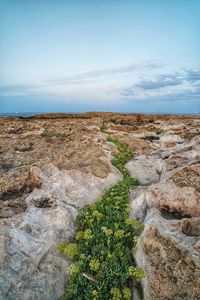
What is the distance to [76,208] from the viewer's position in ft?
44.0

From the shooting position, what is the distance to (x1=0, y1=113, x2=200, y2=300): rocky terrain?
8.50 meters

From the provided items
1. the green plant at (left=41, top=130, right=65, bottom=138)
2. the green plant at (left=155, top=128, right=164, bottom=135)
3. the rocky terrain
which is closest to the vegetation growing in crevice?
the rocky terrain

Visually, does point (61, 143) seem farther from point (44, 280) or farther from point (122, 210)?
point (44, 280)

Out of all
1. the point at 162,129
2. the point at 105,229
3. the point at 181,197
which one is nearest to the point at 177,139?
the point at 162,129

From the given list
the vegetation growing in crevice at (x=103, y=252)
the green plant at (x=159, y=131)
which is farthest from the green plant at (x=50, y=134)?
the vegetation growing in crevice at (x=103, y=252)

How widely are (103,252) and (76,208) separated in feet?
12.0

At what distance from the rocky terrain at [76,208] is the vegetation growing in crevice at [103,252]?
428 millimetres

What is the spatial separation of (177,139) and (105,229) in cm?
1753

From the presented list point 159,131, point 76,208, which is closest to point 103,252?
point 76,208

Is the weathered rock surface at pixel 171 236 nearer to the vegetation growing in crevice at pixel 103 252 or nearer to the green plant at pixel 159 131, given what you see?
the vegetation growing in crevice at pixel 103 252

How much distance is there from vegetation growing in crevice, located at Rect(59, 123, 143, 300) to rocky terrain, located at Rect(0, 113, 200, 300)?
0.43 metres

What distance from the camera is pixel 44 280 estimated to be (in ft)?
29.5

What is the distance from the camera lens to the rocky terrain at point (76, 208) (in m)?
8.50

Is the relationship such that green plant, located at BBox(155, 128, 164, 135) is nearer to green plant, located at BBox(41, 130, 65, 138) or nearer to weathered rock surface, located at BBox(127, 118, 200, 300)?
green plant, located at BBox(41, 130, 65, 138)
